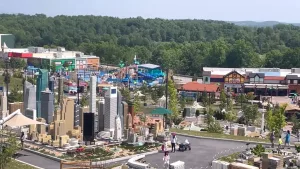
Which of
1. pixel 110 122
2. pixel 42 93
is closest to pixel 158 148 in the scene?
pixel 110 122

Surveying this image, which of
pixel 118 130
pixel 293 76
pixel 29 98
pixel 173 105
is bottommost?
pixel 118 130

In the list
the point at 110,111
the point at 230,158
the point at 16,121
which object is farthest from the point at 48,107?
the point at 230,158

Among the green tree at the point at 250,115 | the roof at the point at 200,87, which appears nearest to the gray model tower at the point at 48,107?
the green tree at the point at 250,115

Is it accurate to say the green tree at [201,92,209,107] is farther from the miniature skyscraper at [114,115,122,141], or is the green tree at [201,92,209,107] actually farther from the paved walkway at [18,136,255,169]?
the miniature skyscraper at [114,115,122,141]

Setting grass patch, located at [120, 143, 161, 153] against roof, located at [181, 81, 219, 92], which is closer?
grass patch, located at [120, 143, 161, 153]

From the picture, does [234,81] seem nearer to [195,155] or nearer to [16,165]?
[195,155]

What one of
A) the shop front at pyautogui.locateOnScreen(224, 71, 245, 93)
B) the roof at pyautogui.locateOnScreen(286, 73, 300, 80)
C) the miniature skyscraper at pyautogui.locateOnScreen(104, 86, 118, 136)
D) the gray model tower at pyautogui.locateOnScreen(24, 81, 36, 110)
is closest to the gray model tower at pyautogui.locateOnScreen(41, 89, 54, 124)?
the gray model tower at pyautogui.locateOnScreen(24, 81, 36, 110)

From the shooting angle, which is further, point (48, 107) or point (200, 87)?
point (200, 87)

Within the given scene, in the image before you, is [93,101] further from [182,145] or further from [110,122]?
[182,145]
